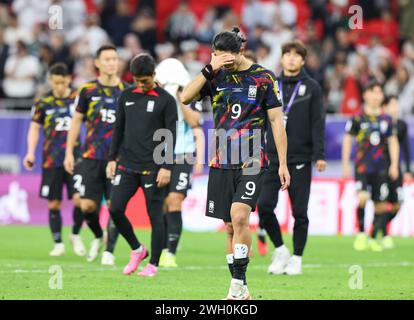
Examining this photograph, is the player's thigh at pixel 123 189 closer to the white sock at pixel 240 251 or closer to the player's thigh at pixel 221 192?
the player's thigh at pixel 221 192

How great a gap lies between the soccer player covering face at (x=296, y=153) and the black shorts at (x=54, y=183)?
3602mm

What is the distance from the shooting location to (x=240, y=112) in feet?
34.3

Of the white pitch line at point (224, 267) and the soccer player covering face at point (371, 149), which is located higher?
the soccer player covering face at point (371, 149)

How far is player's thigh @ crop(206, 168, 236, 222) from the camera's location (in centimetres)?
1049

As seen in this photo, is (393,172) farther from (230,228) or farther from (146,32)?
(146,32)

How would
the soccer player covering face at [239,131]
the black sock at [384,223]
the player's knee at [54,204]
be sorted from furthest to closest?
1. the black sock at [384,223]
2. the player's knee at [54,204]
3. the soccer player covering face at [239,131]

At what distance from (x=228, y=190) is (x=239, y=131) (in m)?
0.57

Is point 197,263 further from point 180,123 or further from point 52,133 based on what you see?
point 52,133

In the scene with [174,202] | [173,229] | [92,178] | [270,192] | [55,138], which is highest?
[55,138]

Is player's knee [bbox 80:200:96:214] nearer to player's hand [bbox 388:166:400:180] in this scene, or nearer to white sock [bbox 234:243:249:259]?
white sock [bbox 234:243:249:259]

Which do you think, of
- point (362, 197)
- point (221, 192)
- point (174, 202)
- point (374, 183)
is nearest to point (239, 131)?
point (221, 192)

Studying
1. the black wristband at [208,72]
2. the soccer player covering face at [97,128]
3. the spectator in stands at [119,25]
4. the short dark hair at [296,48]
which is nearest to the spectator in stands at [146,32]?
the spectator in stands at [119,25]

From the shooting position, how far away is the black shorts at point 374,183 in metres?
17.8

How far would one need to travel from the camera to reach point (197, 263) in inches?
574
